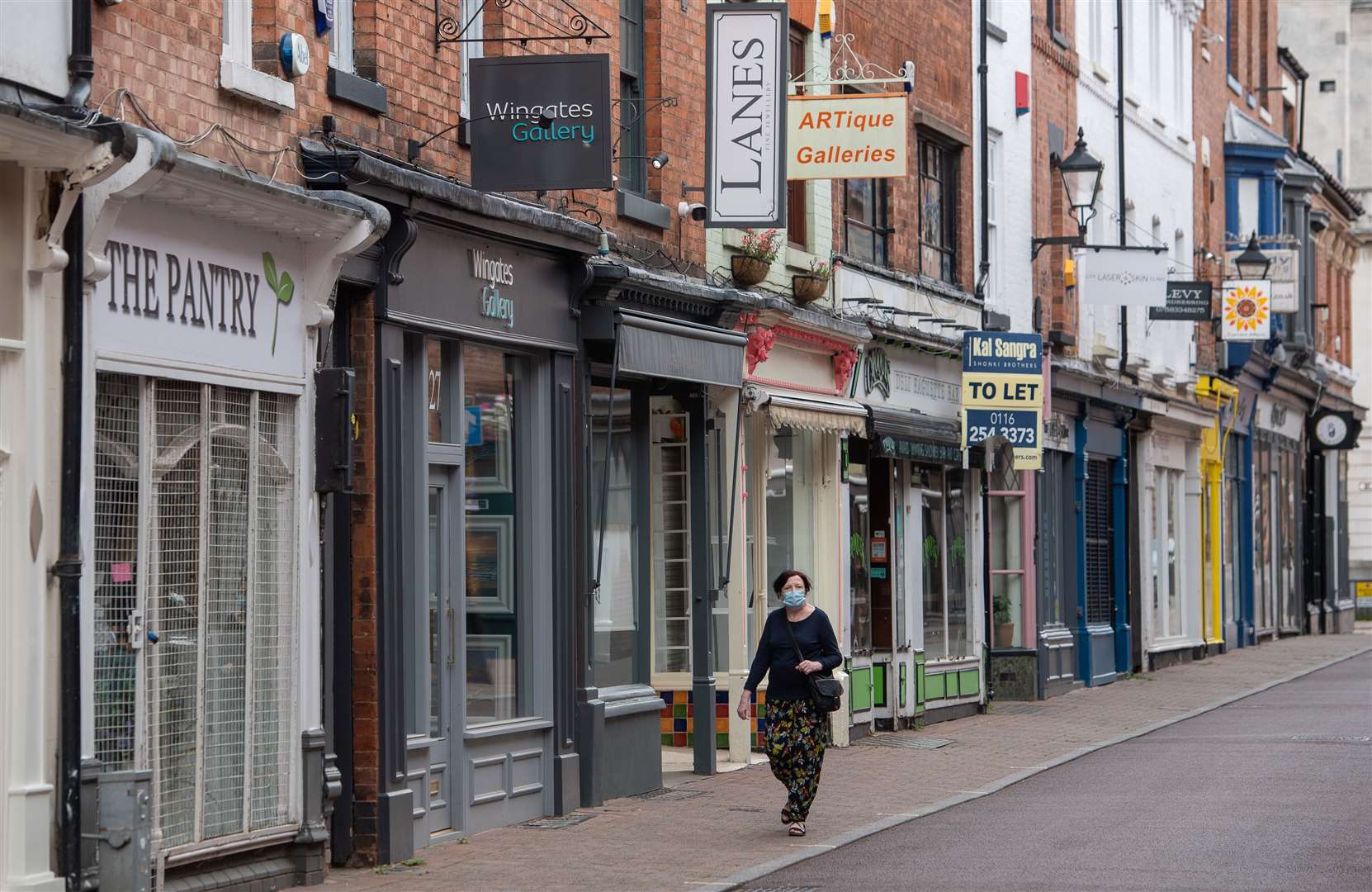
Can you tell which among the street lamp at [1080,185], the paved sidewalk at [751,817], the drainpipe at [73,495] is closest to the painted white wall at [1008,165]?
the street lamp at [1080,185]

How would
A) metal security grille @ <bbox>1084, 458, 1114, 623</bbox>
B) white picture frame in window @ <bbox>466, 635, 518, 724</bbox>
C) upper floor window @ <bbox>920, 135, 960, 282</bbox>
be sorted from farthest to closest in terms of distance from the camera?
metal security grille @ <bbox>1084, 458, 1114, 623</bbox>
upper floor window @ <bbox>920, 135, 960, 282</bbox>
white picture frame in window @ <bbox>466, 635, 518, 724</bbox>

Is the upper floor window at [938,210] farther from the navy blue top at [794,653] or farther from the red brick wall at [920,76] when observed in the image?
the navy blue top at [794,653]

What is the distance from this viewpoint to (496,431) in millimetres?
14539

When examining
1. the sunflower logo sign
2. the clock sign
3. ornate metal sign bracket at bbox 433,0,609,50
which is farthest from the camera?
the clock sign

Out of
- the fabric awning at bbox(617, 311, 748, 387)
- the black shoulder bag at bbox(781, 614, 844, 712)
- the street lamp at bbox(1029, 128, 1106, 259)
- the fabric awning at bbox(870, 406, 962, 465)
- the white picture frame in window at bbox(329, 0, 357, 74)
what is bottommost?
the black shoulder bag at bbox(781, 614, 844, 712)

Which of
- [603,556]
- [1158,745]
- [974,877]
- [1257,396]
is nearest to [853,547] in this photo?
[1158,745]

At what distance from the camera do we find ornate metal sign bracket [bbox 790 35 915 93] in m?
19.4

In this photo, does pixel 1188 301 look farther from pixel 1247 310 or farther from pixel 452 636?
pixel 452 636

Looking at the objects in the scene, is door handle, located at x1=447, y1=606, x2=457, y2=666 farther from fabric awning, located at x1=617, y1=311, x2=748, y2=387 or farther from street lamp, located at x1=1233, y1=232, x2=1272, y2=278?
street lamp, located at x1=1233, y1=232, x2=1272, y2=278

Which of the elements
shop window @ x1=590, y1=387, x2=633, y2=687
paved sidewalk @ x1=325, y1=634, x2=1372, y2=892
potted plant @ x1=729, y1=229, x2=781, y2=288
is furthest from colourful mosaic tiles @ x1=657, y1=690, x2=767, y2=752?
potted plant @ x1=729, y1=229, x2=781, y2=288

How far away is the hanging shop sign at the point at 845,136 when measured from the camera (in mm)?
17672

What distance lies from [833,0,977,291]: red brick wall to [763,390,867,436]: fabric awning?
162 centimetres

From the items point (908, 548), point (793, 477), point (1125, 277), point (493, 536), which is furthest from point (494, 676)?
point (1125, 277)

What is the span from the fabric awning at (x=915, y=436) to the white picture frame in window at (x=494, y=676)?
7.06m
